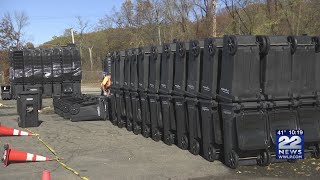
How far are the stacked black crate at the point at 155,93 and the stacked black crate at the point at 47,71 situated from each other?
19.7 metres

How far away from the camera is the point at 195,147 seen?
9812 mm

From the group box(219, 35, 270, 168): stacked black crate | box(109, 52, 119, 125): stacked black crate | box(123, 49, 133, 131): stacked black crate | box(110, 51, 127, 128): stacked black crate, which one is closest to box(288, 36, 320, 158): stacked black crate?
box(219, 35, 270, 168): stacked black crate

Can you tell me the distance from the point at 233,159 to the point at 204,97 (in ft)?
4.77

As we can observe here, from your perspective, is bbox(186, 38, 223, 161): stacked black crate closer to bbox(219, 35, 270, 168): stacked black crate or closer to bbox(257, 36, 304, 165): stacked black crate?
bbox(219, 35, 270, 168): stacked black crate

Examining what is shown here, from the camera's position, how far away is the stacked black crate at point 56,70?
30891 mm

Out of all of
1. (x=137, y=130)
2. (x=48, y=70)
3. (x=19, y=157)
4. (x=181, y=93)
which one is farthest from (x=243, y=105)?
(x=48, y=70)

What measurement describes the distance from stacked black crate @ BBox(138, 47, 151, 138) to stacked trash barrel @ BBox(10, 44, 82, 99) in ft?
60.2

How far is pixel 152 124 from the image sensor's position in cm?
1222

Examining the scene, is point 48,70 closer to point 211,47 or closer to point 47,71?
point 47,71

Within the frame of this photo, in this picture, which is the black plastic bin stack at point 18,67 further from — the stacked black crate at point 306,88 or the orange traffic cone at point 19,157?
the stacked black crate at point 306,88

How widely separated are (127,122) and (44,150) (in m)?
3.74

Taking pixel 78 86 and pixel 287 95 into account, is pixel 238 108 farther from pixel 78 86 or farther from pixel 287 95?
pixel 78 86

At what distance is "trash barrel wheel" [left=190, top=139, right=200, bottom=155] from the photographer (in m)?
9.74

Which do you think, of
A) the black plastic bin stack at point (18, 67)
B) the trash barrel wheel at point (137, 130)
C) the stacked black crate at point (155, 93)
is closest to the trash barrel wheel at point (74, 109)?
the trash barrel wheel at point (137, 130)
